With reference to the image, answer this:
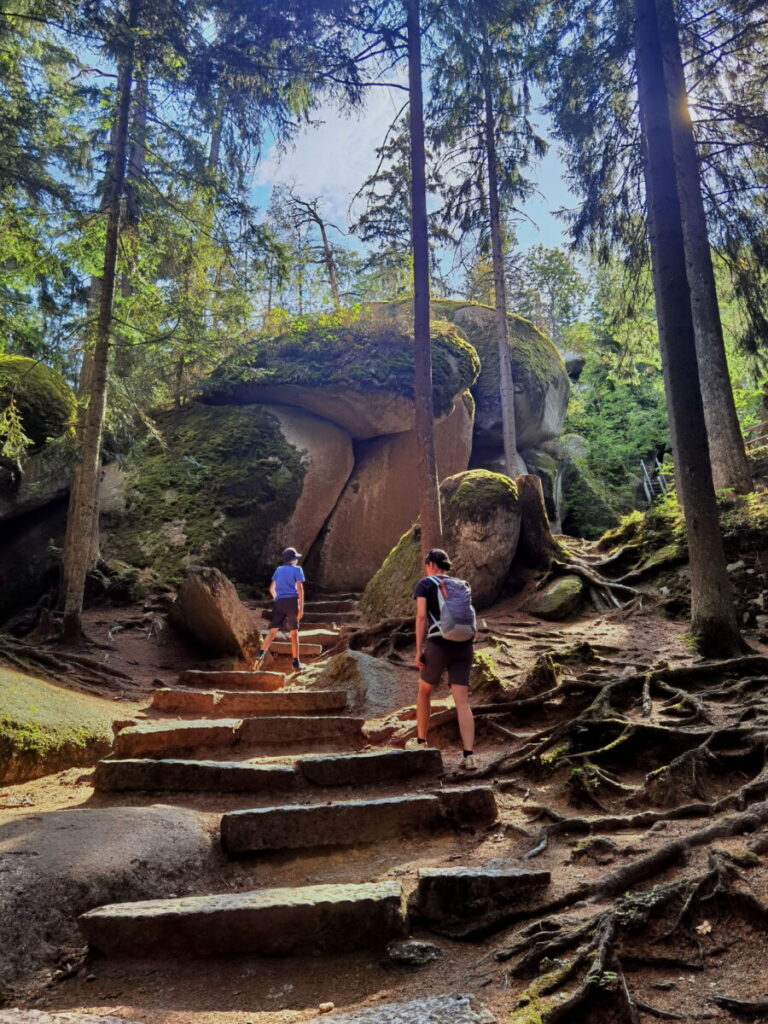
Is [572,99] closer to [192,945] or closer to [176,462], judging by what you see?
[176,462]

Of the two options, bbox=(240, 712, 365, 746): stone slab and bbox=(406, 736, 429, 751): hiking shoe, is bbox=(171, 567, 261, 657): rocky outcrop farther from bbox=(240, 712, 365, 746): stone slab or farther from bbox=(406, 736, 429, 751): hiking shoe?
bbox=(406, 736, 429, 751): hiking shoe

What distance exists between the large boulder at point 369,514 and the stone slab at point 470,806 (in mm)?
11131

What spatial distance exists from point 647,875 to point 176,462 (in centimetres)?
1341

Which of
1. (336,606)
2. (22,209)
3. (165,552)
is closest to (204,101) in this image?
(22,209)

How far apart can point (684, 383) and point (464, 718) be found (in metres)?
4.44

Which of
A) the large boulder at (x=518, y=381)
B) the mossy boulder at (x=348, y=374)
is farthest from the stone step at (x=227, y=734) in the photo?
the large boulder at (x=518, y=381)

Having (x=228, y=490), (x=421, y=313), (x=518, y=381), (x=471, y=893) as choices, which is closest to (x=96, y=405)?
(x=228, y=490)

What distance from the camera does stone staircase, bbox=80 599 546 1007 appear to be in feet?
9.29

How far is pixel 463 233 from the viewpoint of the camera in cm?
1584

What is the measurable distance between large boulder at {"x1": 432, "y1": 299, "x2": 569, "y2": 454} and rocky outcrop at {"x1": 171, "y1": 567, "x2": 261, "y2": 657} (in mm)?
11980

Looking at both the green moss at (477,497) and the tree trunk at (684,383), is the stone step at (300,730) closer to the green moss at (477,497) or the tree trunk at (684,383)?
the tree trunk at (684,383)

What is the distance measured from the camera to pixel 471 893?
297 cm

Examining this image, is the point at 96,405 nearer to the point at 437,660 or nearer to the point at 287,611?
the point at 287,611

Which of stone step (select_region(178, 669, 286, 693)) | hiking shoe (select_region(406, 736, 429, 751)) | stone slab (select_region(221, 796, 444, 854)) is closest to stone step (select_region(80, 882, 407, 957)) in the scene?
stone slab (select_region(221, 796, 444, 854))
